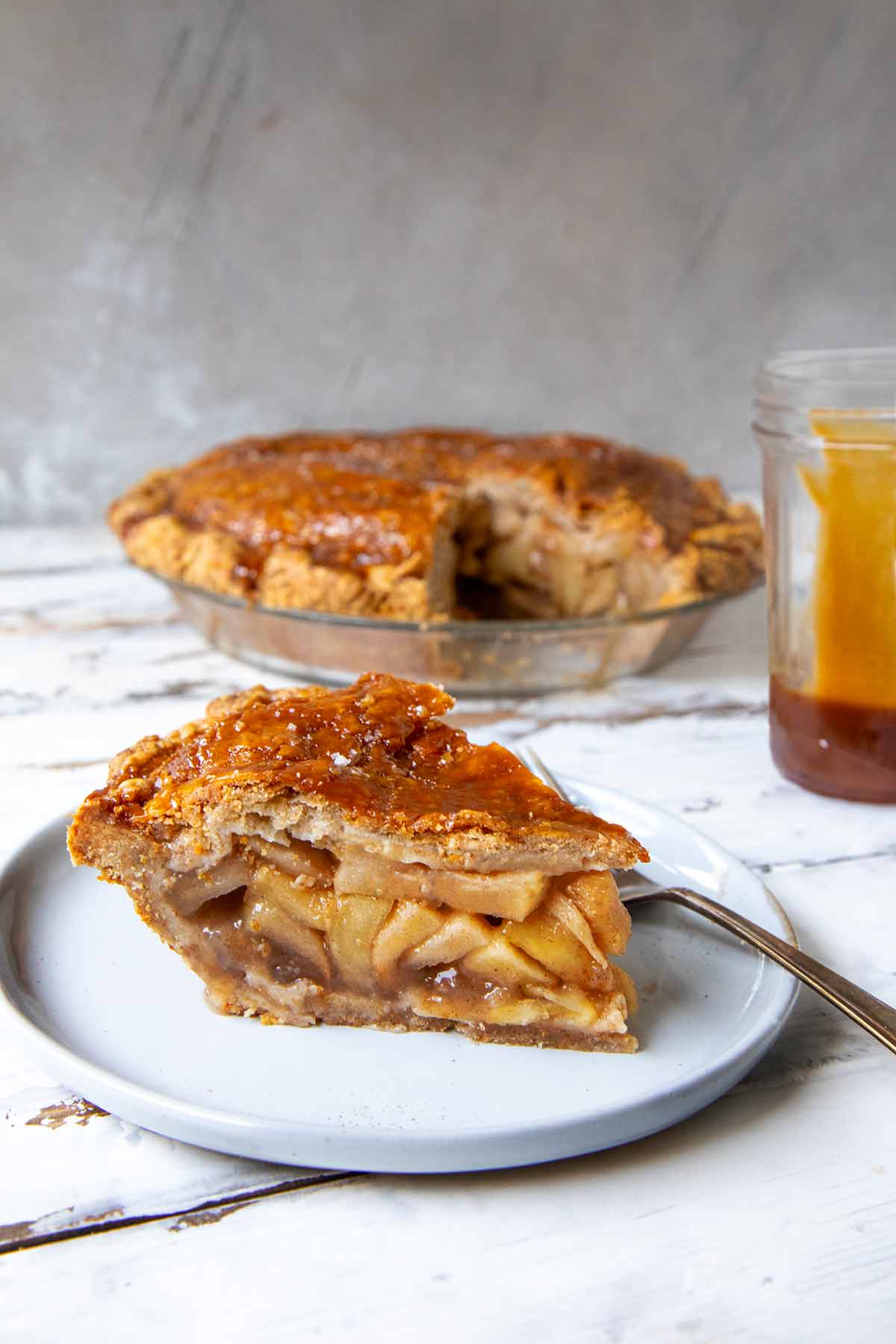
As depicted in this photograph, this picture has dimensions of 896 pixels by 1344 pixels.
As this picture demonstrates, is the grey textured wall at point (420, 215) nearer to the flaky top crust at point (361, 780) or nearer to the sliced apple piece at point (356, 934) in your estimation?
the flaky top crust at point (361, 780)

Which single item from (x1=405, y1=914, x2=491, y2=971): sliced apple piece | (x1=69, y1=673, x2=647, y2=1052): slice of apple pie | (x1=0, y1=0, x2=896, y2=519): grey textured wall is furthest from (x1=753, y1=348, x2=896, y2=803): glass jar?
(x1=0, y1=0, x2=896, y2=519): grey textured wall

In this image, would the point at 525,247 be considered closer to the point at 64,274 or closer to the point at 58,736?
the point at 64,274

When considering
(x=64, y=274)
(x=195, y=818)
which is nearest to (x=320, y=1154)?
(x=195, y=818)

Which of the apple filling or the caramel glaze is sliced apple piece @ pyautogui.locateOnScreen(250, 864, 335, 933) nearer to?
the apple filling

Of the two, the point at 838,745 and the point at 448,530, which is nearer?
the point at 838,745

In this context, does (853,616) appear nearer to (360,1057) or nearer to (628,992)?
(628,992)

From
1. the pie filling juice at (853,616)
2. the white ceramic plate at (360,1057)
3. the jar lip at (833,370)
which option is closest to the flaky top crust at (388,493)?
the jar lip at (833,370)

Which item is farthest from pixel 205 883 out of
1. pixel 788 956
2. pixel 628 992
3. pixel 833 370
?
pixel 833 370
